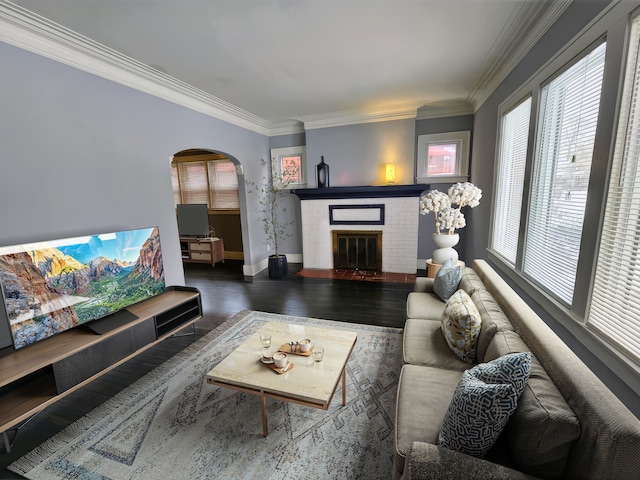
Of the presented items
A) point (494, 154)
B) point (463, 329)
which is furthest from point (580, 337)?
point (494, 154)

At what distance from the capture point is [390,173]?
15.7 feet

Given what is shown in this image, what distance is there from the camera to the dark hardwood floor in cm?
192

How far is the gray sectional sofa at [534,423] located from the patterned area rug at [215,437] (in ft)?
1.46

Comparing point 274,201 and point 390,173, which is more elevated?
point 390,173

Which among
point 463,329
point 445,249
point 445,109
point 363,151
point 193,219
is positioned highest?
point 445,109

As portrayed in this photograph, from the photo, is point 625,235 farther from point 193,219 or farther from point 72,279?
point 193,219

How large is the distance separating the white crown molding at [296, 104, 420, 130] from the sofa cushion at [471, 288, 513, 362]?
3571mm

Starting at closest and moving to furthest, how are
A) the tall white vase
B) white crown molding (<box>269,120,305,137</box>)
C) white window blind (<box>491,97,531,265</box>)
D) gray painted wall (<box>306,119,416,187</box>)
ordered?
white window blind (<box>491,97,531,265</box>) → the tall white vase → gray painted wall (<box>306,119,416,187</box>) → white crown molding (<box>269,120,305,137</box>)

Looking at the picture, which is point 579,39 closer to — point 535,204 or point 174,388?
point 535,204

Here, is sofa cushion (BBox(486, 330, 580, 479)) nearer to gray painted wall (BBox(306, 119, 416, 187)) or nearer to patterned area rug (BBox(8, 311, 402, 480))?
patterned area rug (BBox(8, 311, 402, 480))

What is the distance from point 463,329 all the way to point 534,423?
0.83 meters

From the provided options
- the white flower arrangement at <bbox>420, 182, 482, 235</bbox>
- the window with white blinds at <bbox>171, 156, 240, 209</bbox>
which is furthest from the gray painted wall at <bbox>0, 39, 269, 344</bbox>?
the white flower arrangement at <bbox>420, 182, 482, 235</bbox>

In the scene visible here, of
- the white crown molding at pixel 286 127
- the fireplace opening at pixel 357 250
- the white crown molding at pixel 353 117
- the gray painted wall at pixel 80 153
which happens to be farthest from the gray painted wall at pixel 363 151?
the gray painted wall at pixel 80 153

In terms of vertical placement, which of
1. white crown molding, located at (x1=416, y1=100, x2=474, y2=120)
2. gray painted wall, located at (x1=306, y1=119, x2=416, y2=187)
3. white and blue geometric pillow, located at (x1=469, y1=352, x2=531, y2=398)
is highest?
white crown molding, located at (x1=416, y1=100, x2=474, y2=120)
